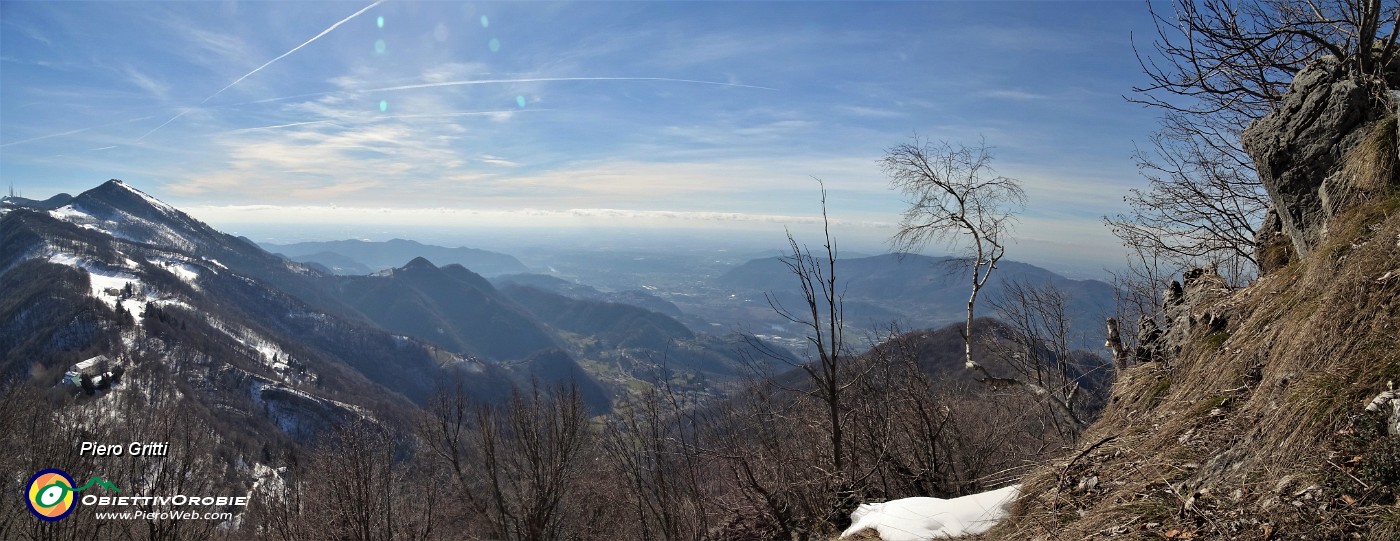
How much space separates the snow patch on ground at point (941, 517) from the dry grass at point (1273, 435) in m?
0.37

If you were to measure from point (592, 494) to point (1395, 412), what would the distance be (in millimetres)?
25181

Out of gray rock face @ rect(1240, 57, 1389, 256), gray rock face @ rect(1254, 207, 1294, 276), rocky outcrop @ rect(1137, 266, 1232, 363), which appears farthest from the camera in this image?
gray rock face @ rect(1254, 207, 1294, 276)

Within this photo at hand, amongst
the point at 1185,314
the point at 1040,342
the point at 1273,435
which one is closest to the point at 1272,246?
the point at 1185,314

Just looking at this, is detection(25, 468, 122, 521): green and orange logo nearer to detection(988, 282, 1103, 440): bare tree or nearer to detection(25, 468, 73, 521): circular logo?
detection(25, 468, 73, 521): circular logo

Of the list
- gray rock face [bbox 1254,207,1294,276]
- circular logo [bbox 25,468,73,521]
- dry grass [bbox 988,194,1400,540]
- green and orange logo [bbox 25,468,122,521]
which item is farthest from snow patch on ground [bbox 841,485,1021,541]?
circular logo [bbox 25,468,73,521]

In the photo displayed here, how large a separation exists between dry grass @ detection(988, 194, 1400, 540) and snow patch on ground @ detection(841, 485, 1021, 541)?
1.21 ft

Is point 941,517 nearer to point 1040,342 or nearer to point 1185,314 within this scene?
point 1185,314

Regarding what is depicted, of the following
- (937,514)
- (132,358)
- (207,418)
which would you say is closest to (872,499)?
(937,514)

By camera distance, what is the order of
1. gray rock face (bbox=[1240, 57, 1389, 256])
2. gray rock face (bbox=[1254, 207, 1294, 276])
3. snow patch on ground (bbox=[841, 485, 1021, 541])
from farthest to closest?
1. gray rock face (bbox=[1254, 207, 1294, 276])
2. gray rock face (bbox=[1240, 57, 1389, 256])
3. snow patch on ground (bbox=[841, 485, 1021, 541])

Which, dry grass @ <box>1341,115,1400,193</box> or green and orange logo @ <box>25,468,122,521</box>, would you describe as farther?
green and orange logo @ <box>25,468,122,521</box>

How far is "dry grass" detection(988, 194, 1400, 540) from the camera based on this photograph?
12.2 feet

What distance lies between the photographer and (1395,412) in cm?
379

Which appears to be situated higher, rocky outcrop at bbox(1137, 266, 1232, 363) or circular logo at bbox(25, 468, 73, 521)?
rocky outcrop at bbox(1137, 266, 1232, 363)

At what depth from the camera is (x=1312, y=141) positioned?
7211 mm
